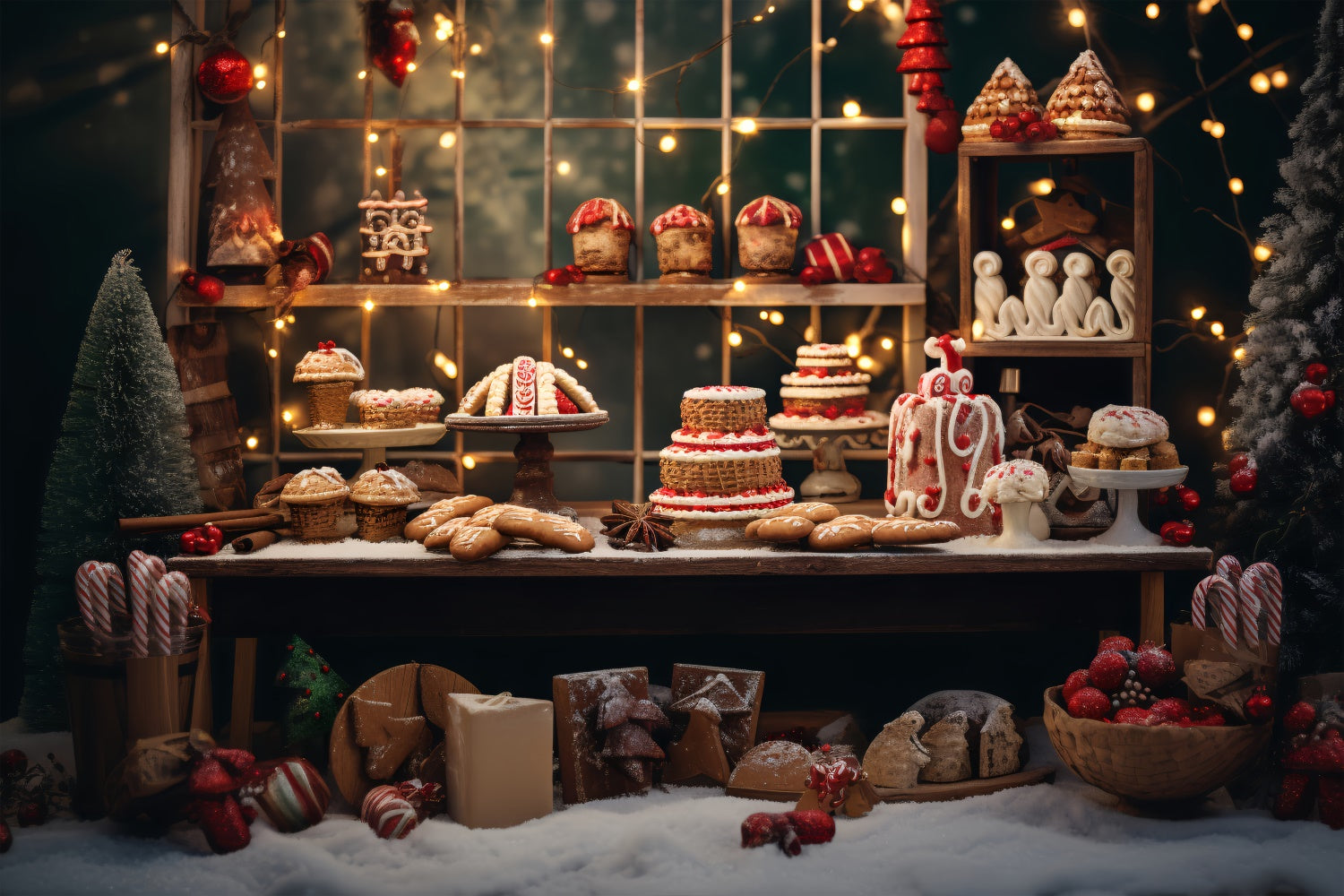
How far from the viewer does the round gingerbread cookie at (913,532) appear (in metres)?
3.71

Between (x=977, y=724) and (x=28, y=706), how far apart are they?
301cm

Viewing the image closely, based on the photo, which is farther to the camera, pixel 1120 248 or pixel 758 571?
pixel 1120 248

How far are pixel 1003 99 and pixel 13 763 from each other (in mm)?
3585

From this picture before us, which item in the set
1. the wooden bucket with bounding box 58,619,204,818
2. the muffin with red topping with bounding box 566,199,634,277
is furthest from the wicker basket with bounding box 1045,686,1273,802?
the wooden bucket with bounding box 58,619,204,818

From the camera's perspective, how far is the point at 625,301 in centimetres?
435

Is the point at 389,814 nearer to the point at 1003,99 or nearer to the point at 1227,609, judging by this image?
the point at 1227,609

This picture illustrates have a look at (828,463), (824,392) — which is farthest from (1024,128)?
(828,463)

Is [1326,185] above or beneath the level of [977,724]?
above

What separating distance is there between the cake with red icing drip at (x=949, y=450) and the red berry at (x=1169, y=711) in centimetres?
82

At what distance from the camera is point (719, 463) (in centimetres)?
390

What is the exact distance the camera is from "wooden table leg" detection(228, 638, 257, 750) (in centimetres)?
388

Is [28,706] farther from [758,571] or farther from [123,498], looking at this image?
[758,571]

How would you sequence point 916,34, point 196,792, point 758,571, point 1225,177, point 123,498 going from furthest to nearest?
1. point 1225,177
2. point 916,34
3. point 123,498
4. point 758,571
5. point 196,792

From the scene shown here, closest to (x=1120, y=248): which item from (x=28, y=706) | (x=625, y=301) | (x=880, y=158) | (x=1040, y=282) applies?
(x=1040, y=282)
